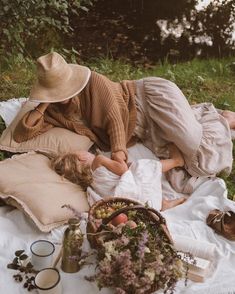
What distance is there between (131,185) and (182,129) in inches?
26.7

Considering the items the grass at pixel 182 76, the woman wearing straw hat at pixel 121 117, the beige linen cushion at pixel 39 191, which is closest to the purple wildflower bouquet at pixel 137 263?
the beige linen cushion at pixel 39 191

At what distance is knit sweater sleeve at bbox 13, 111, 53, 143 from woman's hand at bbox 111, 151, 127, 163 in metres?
0.59

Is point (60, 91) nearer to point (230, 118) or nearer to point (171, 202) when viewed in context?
point (171, 202)

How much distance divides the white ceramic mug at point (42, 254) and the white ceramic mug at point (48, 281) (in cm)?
8

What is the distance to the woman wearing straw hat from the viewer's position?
140 inches

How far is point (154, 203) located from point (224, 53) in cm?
451

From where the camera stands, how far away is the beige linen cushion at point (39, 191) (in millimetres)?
3037

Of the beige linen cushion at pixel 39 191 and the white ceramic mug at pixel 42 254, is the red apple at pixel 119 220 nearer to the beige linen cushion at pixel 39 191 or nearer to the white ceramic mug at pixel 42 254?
the white ceramic mug at pixel 42 254

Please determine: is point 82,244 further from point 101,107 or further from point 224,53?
point 224,53

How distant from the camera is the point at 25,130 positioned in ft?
11.9

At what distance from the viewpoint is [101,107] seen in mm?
3678

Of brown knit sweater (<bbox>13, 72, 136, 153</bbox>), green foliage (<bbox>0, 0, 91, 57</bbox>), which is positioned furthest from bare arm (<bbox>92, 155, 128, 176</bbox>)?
green foliage (<bbox>0, 0, 91, 57</bbox>)

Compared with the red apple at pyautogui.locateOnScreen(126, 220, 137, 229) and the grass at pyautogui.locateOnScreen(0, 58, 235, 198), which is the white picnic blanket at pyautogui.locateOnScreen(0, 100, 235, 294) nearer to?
the red apple at pyautogui.locateOnScreen(126, 220, 137, 229)

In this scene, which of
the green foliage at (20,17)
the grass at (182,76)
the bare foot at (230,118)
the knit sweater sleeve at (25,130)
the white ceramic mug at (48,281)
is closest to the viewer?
the white ceramic mug at (48,281)
